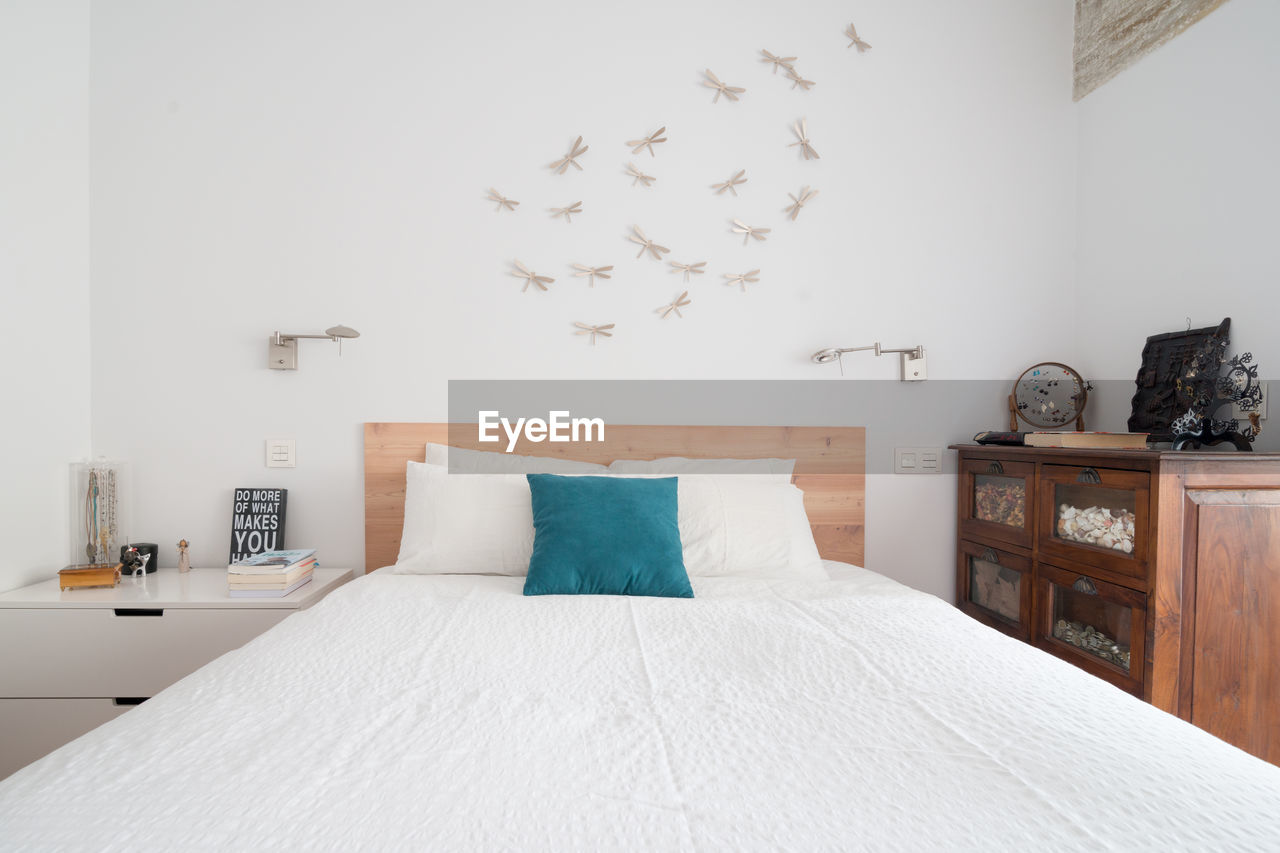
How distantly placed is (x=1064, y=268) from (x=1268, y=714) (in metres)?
1.55

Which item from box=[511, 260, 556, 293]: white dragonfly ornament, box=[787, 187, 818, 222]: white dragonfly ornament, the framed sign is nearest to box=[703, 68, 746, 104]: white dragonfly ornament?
box=[787, 187, 818, 222]: white dragonfly ornament

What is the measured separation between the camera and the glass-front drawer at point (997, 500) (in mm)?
1904

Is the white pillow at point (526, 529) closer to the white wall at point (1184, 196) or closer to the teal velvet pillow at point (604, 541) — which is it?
the teal velvet pillow at point (604, 541)

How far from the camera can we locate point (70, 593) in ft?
5.80

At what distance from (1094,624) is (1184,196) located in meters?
1.38

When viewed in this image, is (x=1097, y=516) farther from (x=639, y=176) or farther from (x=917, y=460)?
(x=639, y=176)

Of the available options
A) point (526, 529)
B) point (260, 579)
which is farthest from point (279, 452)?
point (526, 529)

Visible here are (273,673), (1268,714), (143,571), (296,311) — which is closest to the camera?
(273,673)

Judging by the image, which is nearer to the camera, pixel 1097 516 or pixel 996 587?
pixel 1097 516

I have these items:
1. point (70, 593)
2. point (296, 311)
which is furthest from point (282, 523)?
point (296, 311)

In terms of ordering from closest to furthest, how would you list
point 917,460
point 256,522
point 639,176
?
point 256,522 → point 639,176 → point 917,460

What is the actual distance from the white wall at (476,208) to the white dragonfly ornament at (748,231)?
0.04 m

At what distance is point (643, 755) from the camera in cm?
77

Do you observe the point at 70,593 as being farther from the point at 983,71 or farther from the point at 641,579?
the point at 983,71
